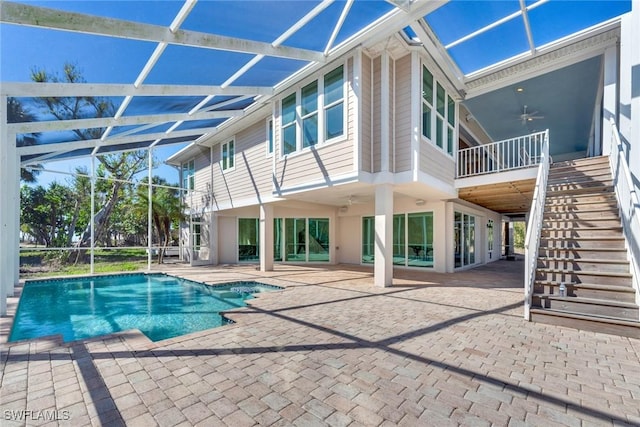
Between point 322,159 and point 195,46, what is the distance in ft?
13.4

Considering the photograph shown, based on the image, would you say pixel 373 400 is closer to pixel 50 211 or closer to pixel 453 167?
pixel 453 167

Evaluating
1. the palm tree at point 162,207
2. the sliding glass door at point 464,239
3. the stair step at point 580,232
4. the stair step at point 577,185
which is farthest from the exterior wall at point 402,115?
the palm tree at point 162,207

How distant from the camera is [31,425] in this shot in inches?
86.7

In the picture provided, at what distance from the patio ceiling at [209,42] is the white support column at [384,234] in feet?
11.8

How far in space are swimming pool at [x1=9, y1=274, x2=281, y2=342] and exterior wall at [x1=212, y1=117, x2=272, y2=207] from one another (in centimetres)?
389

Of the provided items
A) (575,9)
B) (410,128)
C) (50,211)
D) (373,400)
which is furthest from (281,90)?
(50,211)

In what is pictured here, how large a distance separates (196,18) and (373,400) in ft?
17.4

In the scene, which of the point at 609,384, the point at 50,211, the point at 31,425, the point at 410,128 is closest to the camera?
the point at 31,425

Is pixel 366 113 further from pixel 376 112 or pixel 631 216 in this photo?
pixel 631 216

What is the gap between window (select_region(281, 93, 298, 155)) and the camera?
8.97 meters

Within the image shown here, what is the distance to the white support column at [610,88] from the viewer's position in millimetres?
7746

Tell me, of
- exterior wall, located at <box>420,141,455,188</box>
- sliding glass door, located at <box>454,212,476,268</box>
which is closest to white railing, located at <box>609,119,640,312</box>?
exterior wall, located at <box>420,141,455,188</box>

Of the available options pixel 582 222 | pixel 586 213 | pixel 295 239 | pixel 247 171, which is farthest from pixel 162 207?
pixel 586 213

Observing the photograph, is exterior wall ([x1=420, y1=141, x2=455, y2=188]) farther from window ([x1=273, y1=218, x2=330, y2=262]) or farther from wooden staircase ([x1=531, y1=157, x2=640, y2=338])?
window ([x1=273, y1=218, x2=330, y2=262])
